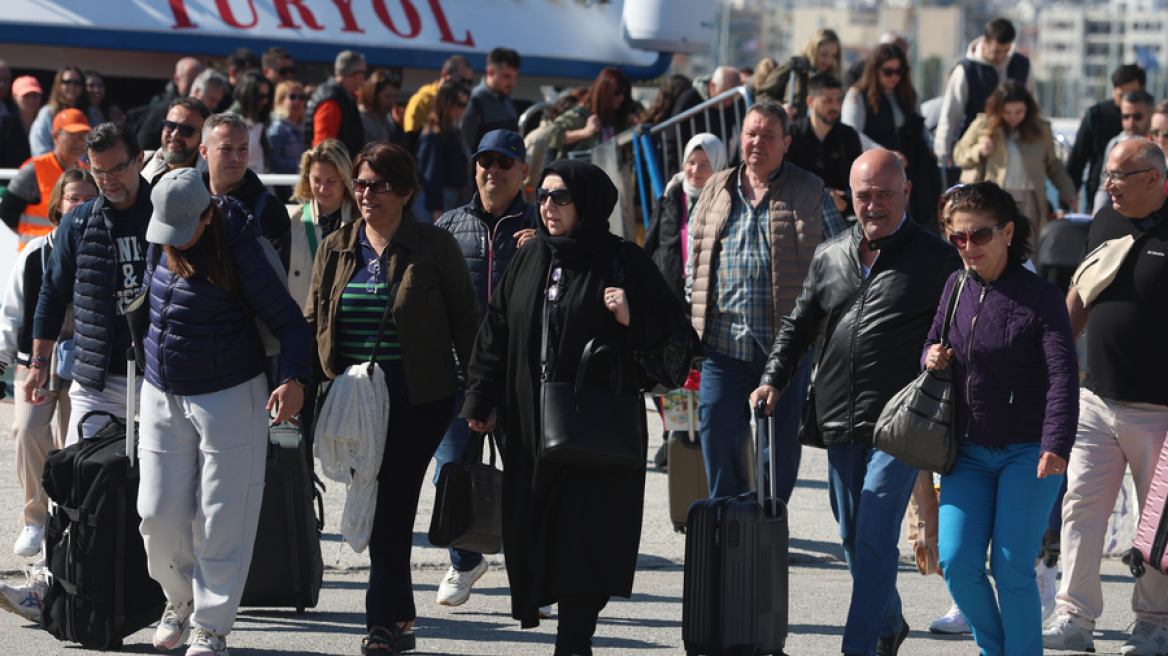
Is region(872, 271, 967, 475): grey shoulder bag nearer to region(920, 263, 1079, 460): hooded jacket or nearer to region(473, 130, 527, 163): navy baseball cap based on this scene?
region(920, 263, 1079, 460): hooded jacket

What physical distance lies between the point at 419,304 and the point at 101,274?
124 cm

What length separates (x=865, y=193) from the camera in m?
5.14

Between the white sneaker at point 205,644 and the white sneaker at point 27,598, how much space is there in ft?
2.65

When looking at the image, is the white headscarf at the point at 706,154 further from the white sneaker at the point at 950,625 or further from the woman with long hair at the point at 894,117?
the woman with long hair at the point at 894,117

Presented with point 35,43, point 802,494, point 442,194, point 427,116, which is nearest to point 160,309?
point 802,494

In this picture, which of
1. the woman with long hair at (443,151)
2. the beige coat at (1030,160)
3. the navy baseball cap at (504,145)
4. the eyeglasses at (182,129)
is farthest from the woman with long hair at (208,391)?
the beige coat at (1030,160)

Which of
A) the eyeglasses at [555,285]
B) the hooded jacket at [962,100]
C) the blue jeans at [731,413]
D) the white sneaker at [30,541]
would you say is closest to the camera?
the eyeglasses at [555,285]

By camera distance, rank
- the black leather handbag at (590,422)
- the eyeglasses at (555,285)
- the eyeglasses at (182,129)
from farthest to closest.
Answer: the eyeglasses at (182,129) < the eyeglasses at (555,285) < the black leather handbag at (590,422)

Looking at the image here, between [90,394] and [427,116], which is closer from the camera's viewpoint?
[90,394]

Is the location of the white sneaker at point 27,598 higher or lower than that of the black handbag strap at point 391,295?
lower

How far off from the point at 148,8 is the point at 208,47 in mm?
686

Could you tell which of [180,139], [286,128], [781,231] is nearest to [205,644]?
[180,139]

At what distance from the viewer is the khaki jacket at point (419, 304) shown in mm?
5359

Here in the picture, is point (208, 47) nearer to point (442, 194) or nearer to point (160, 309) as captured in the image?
point (442, 194)
